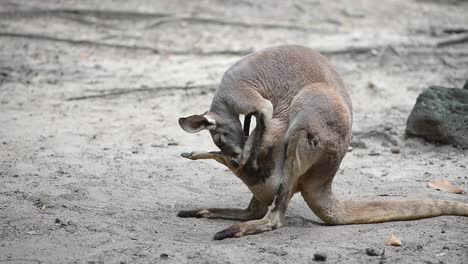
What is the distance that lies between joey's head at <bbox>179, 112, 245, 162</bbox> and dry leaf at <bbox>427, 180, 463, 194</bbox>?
1.82m

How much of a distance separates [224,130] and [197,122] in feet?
0.64

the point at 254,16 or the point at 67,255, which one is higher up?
the point at 254,16

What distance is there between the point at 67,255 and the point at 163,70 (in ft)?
17.3

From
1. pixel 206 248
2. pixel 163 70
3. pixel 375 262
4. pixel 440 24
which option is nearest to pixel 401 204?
pixel 375 262

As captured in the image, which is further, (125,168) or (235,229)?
(125,168)

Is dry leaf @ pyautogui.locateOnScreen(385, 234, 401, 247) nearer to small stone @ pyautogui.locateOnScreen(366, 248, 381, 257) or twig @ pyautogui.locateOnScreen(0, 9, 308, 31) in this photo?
small stone @ pyautogui.locateOnScreen(366, 248, 381, 257)

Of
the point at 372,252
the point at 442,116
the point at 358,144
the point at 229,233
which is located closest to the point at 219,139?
the point at 229,233

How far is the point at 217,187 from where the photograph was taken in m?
5.61

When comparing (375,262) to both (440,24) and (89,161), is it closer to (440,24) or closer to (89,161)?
(89,161)

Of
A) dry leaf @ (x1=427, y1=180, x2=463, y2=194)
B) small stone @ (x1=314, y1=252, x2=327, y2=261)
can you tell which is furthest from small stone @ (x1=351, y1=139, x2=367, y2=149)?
small stone @ (x1=314, y1=252, x2=327, y2=261)

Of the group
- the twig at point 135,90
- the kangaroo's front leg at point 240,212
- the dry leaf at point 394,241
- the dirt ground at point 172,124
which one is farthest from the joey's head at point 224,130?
the twig at point 135,90

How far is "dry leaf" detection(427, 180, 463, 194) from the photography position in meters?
5.54

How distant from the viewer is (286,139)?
455cm

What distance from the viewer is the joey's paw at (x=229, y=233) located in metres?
4.30
